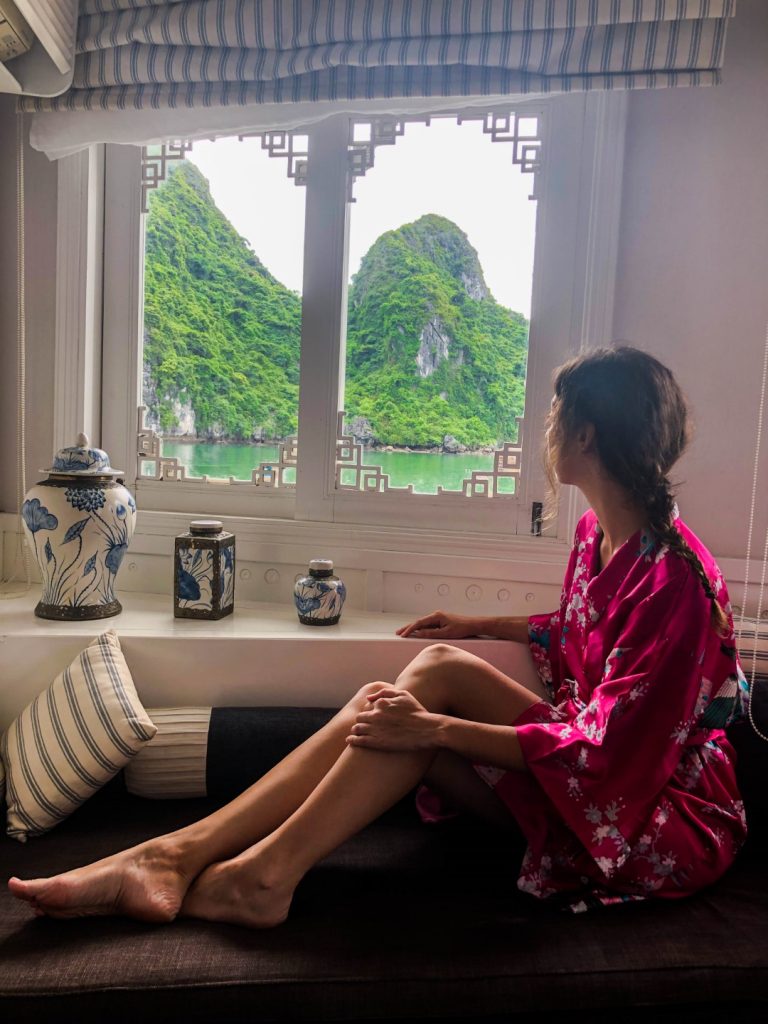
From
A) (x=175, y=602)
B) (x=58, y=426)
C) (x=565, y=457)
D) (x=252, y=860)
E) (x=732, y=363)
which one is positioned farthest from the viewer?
(x=58, y=426)

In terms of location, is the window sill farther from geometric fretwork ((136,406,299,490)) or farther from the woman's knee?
geometric fretwork ((136,406,299,490))

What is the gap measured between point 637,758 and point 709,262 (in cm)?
125

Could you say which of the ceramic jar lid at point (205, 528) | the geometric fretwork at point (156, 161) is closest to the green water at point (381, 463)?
the ceramic jar lid at point (205, 528)

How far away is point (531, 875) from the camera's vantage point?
1433 mm

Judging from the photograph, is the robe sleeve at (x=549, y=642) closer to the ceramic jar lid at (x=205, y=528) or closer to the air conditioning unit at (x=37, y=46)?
the ceramic jar lid at (x=205, y=528)

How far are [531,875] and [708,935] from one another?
292 millimetres

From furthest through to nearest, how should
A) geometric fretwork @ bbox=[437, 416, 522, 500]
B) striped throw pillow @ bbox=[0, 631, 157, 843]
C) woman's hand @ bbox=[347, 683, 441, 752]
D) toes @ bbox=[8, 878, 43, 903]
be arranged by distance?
geometric fretwork @ bbox=[437, 416, 522, 500]
striped throw pillow @ bbox=[0, 631, 157, 843]
woman's hand @ bbox=[347, 683, 441, 752]
toes @ bbox=[8, 878, 43, 903]

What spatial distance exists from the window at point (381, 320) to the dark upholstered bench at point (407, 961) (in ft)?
3.25

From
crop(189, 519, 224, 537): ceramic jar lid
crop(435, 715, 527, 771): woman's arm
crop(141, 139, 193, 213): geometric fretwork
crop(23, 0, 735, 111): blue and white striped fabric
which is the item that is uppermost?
crop(23, 0, 735, 111): blue and white striped fabric

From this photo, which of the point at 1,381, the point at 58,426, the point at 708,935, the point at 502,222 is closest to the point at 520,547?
the point at 502,222

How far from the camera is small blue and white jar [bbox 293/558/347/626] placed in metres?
2.04

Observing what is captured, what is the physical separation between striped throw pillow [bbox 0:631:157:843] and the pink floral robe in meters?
0.77

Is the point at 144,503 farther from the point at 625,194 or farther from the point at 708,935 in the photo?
the point at 708,935

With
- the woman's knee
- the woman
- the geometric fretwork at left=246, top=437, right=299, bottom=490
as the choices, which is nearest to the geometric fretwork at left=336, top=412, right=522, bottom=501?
the geometric fretwork at left=246, top=437, right=299, bottom=490
